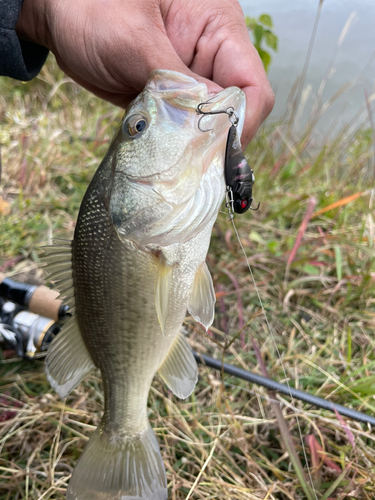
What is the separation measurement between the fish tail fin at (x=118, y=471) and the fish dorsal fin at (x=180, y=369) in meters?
0.25

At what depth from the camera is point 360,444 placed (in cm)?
181

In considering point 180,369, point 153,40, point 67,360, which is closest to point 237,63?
point 153,40

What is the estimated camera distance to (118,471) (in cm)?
A: 154

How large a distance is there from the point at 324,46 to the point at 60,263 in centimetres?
559

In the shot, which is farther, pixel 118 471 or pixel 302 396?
pixel 302 396

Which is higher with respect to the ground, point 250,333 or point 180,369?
point 180,369

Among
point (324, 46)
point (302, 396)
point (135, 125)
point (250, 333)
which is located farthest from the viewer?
point (324, 46)

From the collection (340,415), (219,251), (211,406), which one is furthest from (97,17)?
(340,415)

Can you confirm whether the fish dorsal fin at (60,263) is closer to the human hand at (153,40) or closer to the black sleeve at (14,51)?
the human hand at (153,40)

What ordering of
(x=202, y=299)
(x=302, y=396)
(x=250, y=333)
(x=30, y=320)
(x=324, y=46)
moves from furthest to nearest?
(x=324, y=46), (x=250, y=333), (x=30, y=320), (x=302, y=396), (x=202, y=299)

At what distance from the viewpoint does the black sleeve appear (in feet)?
5.73

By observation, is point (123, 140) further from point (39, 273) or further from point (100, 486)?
point (39, 273)

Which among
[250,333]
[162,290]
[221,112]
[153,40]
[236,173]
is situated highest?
[153,40]

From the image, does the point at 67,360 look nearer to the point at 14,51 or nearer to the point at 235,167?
the point at 235,167
